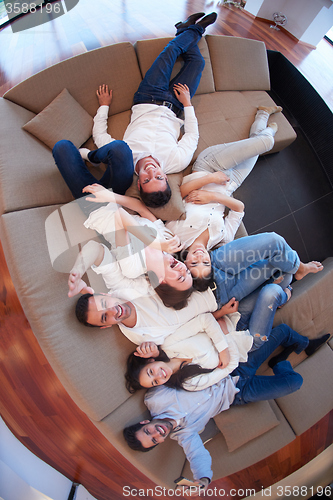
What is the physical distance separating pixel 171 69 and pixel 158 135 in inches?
23.7

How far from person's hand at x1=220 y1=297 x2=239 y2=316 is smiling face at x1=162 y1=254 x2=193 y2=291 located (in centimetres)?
38

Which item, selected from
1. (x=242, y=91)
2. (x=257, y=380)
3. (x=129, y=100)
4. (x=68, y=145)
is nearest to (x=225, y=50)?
(x=242, y=91)

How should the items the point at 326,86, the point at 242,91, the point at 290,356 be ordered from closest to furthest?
the point at 290,356 → the point at 242,91 → the point at 326,86

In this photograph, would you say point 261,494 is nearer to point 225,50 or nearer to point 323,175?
point 323,175

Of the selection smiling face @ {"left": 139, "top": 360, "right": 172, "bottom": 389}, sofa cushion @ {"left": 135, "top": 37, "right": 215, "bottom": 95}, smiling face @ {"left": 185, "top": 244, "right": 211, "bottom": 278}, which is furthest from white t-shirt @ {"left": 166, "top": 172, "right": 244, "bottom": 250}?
sofa cushion @ {"left": 135, "top": 37, "right": 215, "bottom": 95}

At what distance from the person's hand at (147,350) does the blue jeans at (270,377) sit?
61 centimetres

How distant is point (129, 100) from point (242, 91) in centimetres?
111

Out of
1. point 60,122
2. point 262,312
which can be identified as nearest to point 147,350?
point 262,312

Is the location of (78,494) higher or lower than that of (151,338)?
lower

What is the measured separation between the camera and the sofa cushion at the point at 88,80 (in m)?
1.77

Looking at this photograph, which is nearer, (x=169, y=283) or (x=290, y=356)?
(x=169, y=283)

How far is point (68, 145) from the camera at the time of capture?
1.64 meters

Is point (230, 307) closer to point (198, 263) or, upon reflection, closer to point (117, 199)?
point (198, 263)

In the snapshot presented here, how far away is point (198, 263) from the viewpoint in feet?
5.16
